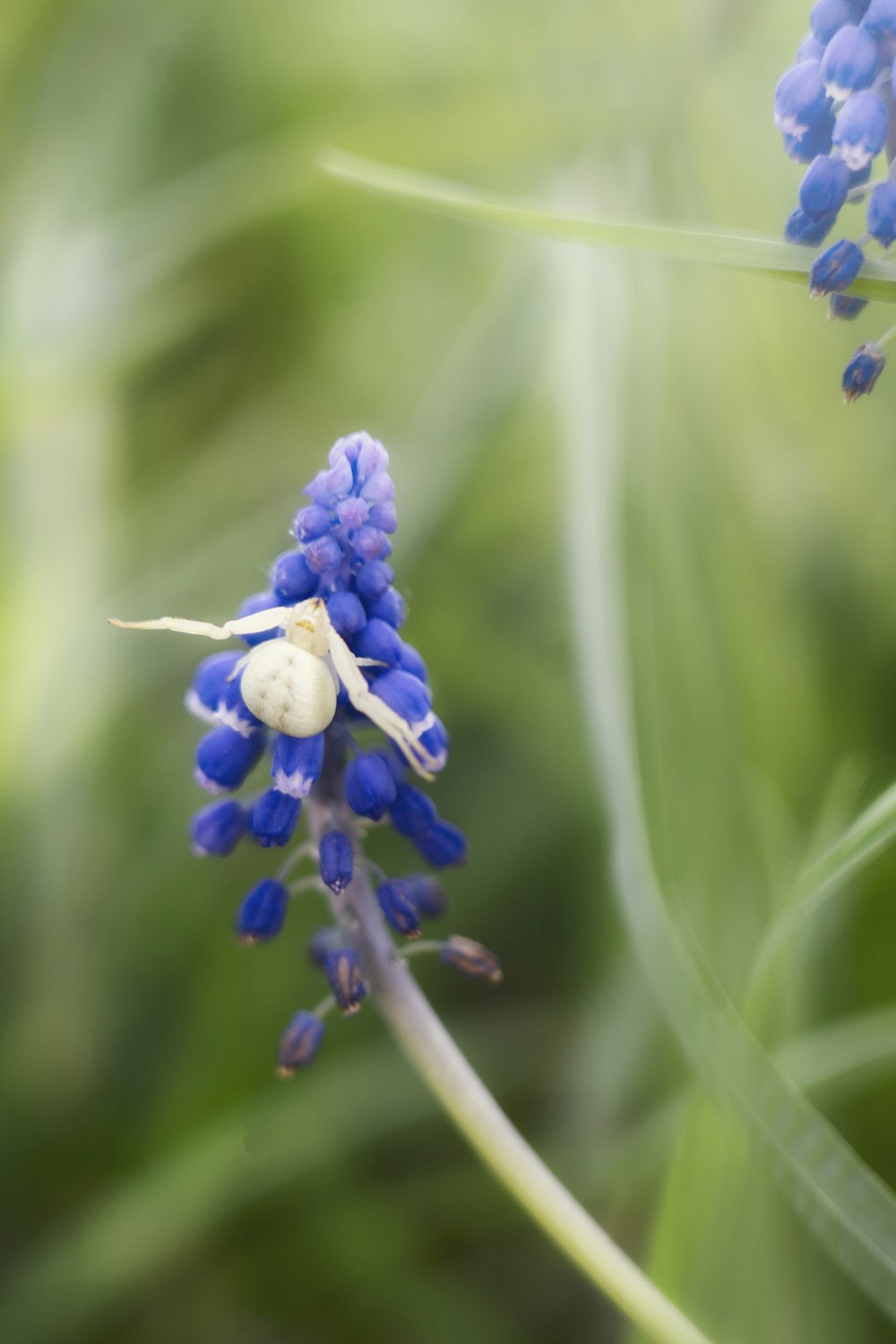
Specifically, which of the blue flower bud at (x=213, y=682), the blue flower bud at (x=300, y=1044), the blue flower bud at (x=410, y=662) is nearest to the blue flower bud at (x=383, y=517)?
the blue flower bud at (x=410, y=662)

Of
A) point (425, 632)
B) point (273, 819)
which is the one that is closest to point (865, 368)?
point (273, 819)

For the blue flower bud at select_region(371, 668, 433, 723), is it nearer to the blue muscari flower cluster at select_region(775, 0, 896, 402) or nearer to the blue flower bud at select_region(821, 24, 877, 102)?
the blue muscari flower cluster at select_region(775, 0, 896, 402)

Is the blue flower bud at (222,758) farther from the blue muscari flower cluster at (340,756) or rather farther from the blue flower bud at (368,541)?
the blue flower bud at (368,541)

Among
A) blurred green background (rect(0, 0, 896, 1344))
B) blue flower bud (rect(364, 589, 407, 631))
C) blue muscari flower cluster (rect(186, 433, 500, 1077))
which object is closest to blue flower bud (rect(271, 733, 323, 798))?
blue muscari flower cluster (rect(186, 433, 500, 1077))

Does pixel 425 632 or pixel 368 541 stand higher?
pixel 368 541

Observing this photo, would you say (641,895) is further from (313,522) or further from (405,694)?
(313,522)
